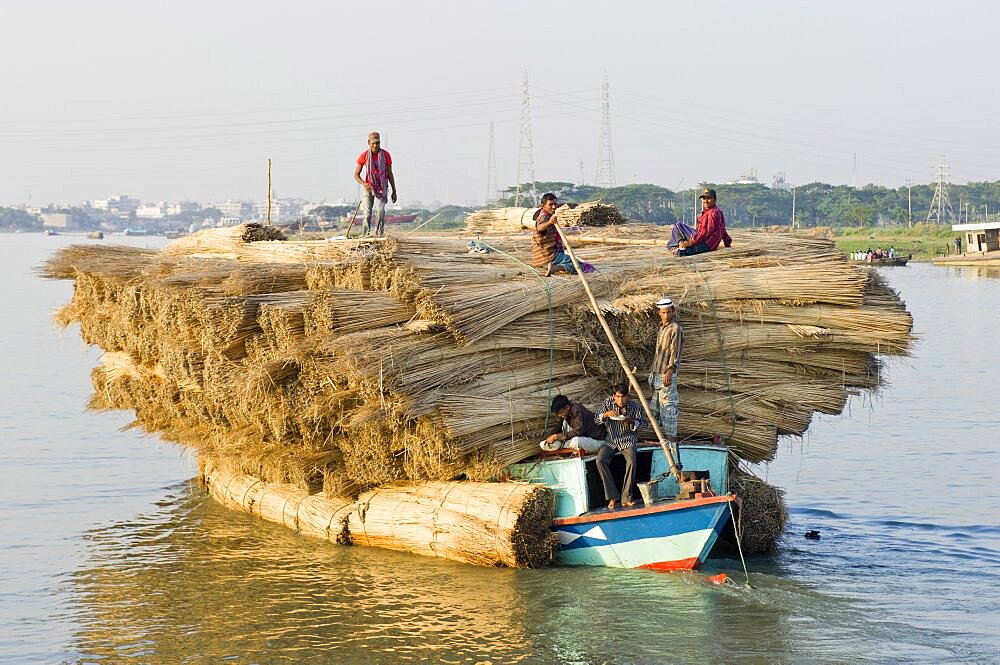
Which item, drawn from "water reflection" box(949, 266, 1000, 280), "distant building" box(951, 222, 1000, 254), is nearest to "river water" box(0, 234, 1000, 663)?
"water reflection" box(949, 266, 1000, 280)

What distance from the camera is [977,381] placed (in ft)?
84.9

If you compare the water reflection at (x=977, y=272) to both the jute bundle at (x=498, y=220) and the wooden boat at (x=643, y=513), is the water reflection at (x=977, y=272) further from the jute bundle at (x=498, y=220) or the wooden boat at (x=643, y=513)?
the wooden boat at (x=643, y=513)

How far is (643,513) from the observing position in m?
10.9

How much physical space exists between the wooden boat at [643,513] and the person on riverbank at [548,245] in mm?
1972

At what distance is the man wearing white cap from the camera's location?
36.8 ft

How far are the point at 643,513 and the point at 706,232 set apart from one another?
347 centimetres

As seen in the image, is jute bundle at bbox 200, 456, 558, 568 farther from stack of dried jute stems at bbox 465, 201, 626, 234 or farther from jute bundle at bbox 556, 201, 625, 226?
jute bundle at bbox 556, 201, 625, 226

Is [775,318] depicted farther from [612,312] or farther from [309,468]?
[309,468]


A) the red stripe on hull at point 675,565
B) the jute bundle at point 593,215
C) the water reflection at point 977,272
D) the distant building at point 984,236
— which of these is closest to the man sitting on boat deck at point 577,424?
the red stripe on hull at point 675,565

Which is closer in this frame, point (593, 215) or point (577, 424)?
point (577, 424)

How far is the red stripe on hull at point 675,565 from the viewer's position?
11.1 m

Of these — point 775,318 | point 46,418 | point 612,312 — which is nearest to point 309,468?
point 612,312

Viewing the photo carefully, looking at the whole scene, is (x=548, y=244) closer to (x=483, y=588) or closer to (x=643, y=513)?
(x=643, y=513)

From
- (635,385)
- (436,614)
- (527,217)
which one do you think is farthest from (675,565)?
(527,217)
